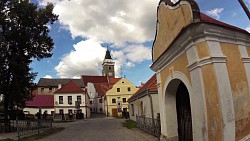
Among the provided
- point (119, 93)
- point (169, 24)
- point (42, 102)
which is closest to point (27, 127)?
point (169, 24)

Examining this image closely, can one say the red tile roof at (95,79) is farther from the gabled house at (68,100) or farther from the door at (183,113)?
the door at (183,113)

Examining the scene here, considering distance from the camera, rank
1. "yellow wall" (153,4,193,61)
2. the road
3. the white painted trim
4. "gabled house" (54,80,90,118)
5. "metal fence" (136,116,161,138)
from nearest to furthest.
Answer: the white painted trim → "yellow wall" (153,4,193,61) → "metal fence" (136,116,161,138) → the road → "gabled house" (54,80,90,118)

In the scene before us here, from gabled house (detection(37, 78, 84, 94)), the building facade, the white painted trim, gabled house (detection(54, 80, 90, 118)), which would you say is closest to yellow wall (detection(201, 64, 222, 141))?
the building facade

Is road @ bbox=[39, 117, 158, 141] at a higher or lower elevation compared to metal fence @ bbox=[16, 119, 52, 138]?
lower

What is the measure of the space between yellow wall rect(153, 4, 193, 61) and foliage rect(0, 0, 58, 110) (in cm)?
1457

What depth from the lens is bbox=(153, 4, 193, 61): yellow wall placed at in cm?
818

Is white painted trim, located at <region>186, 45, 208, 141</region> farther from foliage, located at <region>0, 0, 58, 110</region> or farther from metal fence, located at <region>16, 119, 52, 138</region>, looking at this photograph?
foliage, located at <region>0, 0, 58, 110</region>

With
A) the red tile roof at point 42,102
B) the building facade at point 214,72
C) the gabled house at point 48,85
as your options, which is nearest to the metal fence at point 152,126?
the building facade at point 214,72

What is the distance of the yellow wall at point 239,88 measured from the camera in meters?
7.31

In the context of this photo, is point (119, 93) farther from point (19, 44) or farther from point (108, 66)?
point (108, 66)

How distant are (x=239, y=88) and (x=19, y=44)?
20267mm

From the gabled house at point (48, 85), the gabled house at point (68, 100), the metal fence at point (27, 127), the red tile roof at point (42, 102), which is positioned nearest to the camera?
the metal fence at point (27, 127)

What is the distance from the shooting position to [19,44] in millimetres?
23375

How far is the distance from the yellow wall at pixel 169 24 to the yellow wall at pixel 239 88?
1478 mm
